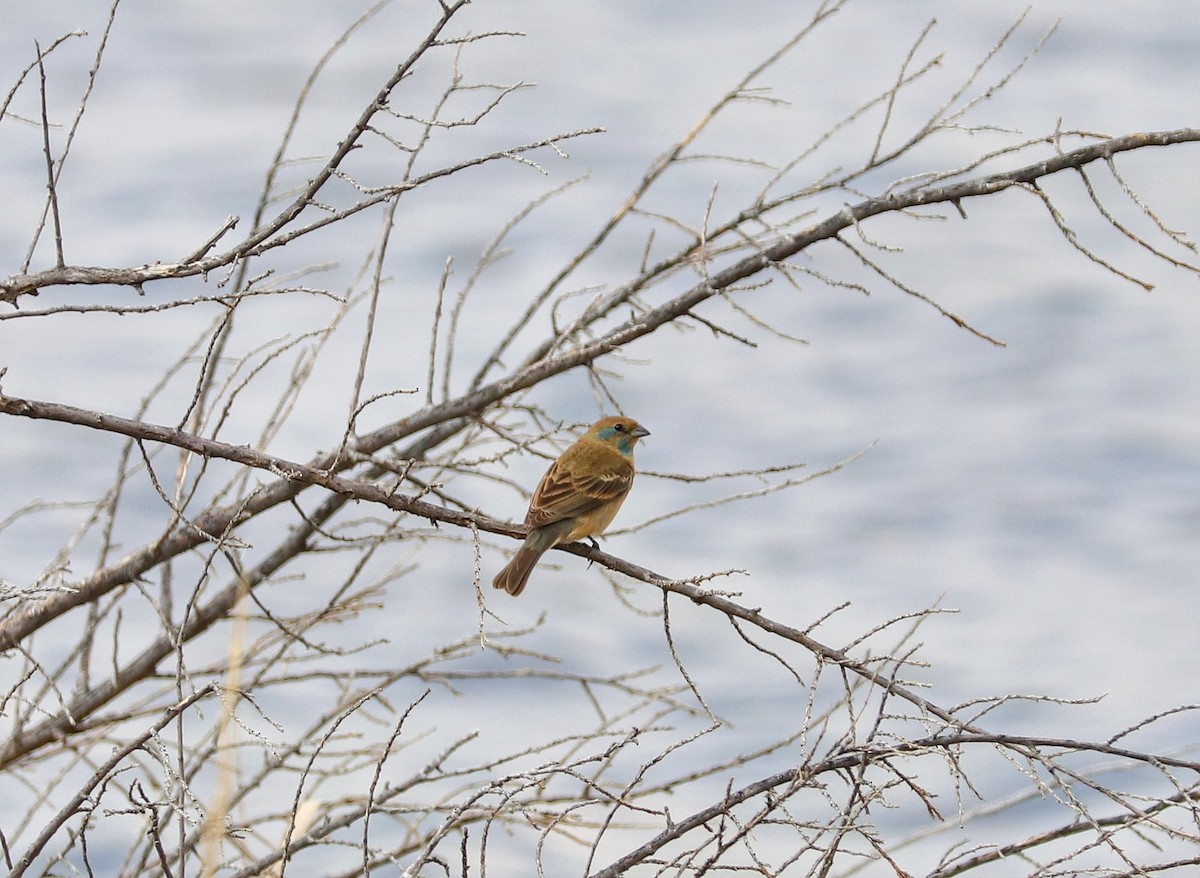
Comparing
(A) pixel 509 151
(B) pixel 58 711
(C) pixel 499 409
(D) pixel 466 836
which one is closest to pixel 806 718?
(D) pixel 466 836

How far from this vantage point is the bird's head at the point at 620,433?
25.3 feet

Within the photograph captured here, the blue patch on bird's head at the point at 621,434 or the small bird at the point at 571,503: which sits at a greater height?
the blue patch on bird's head at the point at 621,434

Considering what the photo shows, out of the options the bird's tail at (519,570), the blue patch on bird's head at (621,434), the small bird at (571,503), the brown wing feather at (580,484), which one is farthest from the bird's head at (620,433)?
the bird's tail at (519,570)

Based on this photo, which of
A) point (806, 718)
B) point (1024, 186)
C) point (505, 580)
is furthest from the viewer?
point (505, 580)

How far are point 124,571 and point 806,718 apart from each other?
3420mm

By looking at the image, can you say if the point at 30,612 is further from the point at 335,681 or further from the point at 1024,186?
the point at 1024,186

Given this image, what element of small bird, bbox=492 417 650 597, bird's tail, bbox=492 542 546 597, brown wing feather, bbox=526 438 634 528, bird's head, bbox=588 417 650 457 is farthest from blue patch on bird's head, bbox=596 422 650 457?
bird's tail, bbox=492 542 546 597

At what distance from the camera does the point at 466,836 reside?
3.66 meters

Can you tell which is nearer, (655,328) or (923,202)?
(923,202)

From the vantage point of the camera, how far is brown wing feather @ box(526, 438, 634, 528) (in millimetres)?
6555

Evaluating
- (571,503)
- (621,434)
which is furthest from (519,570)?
(621,434)

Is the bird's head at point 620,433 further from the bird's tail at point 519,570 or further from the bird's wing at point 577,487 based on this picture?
the bird's tail at point 519,570

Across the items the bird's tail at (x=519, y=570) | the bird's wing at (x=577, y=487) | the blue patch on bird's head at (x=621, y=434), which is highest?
the blue patch on bird's head at (x=621, y=434)

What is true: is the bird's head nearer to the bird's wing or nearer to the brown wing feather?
the brown wing feather
